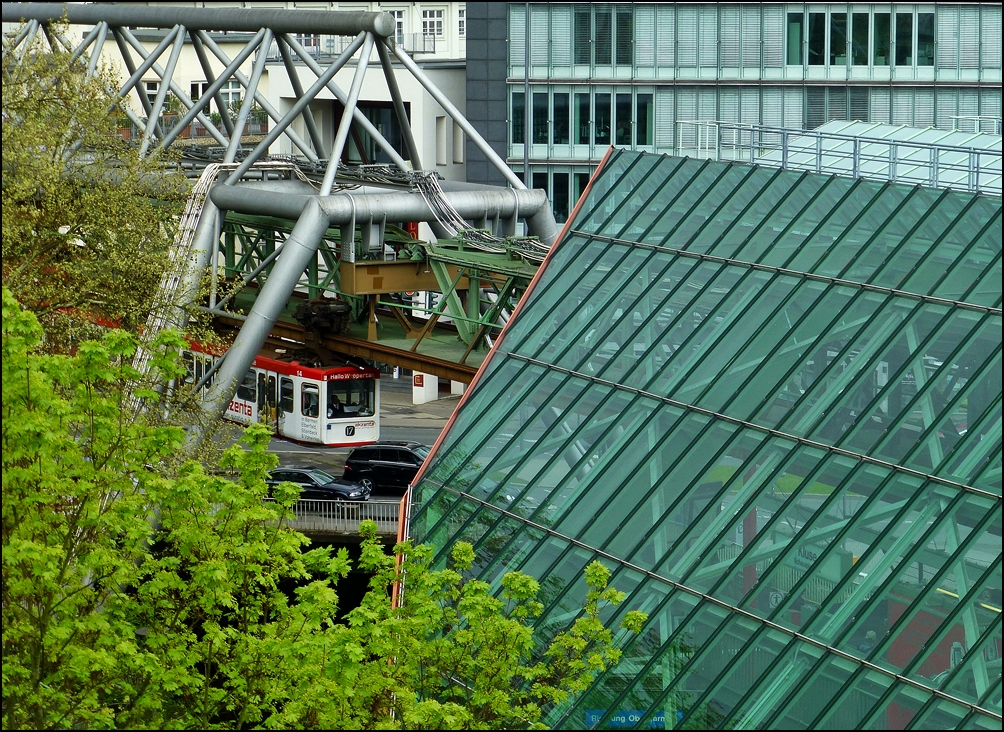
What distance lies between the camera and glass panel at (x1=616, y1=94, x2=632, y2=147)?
73.6 meters

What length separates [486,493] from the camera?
96.9ft

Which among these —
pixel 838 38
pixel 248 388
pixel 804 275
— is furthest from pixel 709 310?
pixel 838 38

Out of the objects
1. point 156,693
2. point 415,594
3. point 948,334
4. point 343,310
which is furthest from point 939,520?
point 343,310

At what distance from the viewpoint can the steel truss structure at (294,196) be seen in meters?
44.5

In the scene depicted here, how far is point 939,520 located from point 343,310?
1141 inches

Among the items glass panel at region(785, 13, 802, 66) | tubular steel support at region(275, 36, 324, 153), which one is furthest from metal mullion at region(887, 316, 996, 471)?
glass panel at region(785, 13, 802, 66)

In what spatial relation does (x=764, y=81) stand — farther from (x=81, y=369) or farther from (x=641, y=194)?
(x=81, y=369)

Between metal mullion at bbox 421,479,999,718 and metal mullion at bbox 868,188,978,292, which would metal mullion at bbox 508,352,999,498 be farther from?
metal mullion at bbox 868,188,978,292

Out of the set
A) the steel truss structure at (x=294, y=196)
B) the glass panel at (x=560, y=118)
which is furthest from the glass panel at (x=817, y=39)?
the steel truss structure at (x=294, y=196)

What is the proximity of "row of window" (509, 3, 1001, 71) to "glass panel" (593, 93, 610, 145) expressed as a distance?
1.60 meters

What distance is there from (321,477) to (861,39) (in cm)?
3543

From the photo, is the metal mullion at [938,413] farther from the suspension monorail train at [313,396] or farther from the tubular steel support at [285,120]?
the suspension monorail train at [313,396]

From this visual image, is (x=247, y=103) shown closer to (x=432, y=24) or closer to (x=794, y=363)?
(x=794, y=363)

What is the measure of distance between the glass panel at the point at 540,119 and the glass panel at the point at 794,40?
11161mm
